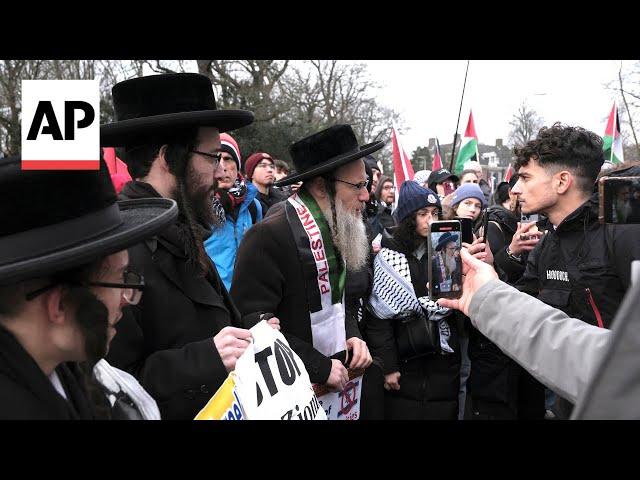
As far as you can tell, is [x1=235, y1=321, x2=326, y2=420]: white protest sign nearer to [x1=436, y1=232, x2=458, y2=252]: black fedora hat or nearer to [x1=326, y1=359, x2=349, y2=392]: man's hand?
[x1=326, y1=359, x2=349, y2=392]: man's hand

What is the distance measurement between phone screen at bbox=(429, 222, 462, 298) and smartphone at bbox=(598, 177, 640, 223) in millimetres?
1002

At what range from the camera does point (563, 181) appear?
369 cm

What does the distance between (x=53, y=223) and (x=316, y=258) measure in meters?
2.00

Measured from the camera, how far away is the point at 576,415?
0.96m

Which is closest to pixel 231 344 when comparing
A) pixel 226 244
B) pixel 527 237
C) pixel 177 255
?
pixel 177 255

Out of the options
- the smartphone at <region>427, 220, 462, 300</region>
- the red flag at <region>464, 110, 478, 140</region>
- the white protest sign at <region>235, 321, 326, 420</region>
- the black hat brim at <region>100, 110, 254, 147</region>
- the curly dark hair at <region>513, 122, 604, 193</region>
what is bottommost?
the white protest sign at <region>235, 321, 326, 420</region>

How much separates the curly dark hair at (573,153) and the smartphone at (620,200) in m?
1.77

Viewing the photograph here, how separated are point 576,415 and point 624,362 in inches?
5.2

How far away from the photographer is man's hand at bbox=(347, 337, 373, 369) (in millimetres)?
3637

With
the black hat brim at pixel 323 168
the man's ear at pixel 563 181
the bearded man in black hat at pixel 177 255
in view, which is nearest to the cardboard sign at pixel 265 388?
the bearded man in black hat at pixel 177 255

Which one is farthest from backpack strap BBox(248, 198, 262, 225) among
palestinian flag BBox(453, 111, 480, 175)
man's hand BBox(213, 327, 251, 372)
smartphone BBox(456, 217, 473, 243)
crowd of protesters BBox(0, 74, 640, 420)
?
palestinian flag BBox(453, 111, 480, 175)

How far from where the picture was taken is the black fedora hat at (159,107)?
2.56 meters
